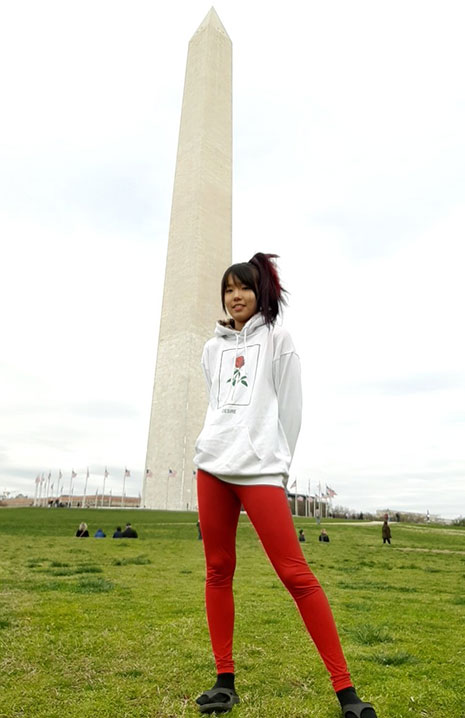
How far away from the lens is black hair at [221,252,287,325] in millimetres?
2980

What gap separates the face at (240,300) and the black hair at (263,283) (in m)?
0.02

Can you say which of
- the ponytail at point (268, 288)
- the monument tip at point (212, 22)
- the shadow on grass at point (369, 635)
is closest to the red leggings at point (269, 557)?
the ponytail at point (268, 288)

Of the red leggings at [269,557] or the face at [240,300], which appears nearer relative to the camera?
the red leggings at [269,557]

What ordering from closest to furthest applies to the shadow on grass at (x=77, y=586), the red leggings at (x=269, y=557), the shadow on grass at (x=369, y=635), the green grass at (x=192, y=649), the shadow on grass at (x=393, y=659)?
the red leggings at (x=269, y=557) → the green grass at (x=192, y=649) → the shadow on grass at (x=393, y=659) → the shadow on grass at (x=369, y=635) → the shadow on grass at (x=77, y=586)

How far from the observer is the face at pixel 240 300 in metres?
2.99

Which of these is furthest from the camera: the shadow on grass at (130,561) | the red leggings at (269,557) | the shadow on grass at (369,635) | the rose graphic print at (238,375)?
the shadow on grass at (130,561)

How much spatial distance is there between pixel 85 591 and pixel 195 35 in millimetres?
54243

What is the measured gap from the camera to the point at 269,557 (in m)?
2.59

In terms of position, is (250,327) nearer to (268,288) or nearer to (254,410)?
(268,288)

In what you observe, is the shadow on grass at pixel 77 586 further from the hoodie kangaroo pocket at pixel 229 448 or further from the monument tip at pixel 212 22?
the monument tip at pixel 212 22

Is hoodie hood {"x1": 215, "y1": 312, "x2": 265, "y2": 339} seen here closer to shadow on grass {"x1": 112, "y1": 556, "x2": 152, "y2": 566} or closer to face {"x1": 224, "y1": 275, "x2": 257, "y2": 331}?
face {"x1": 224, "y1": 275, "x2": 257, "y2": 331}

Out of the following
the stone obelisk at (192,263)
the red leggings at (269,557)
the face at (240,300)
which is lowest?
the red leggings at (269,557)

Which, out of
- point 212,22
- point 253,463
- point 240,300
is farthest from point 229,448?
point 212,22

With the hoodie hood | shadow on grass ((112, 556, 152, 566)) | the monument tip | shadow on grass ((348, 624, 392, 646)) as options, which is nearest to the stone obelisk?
the monument tip
